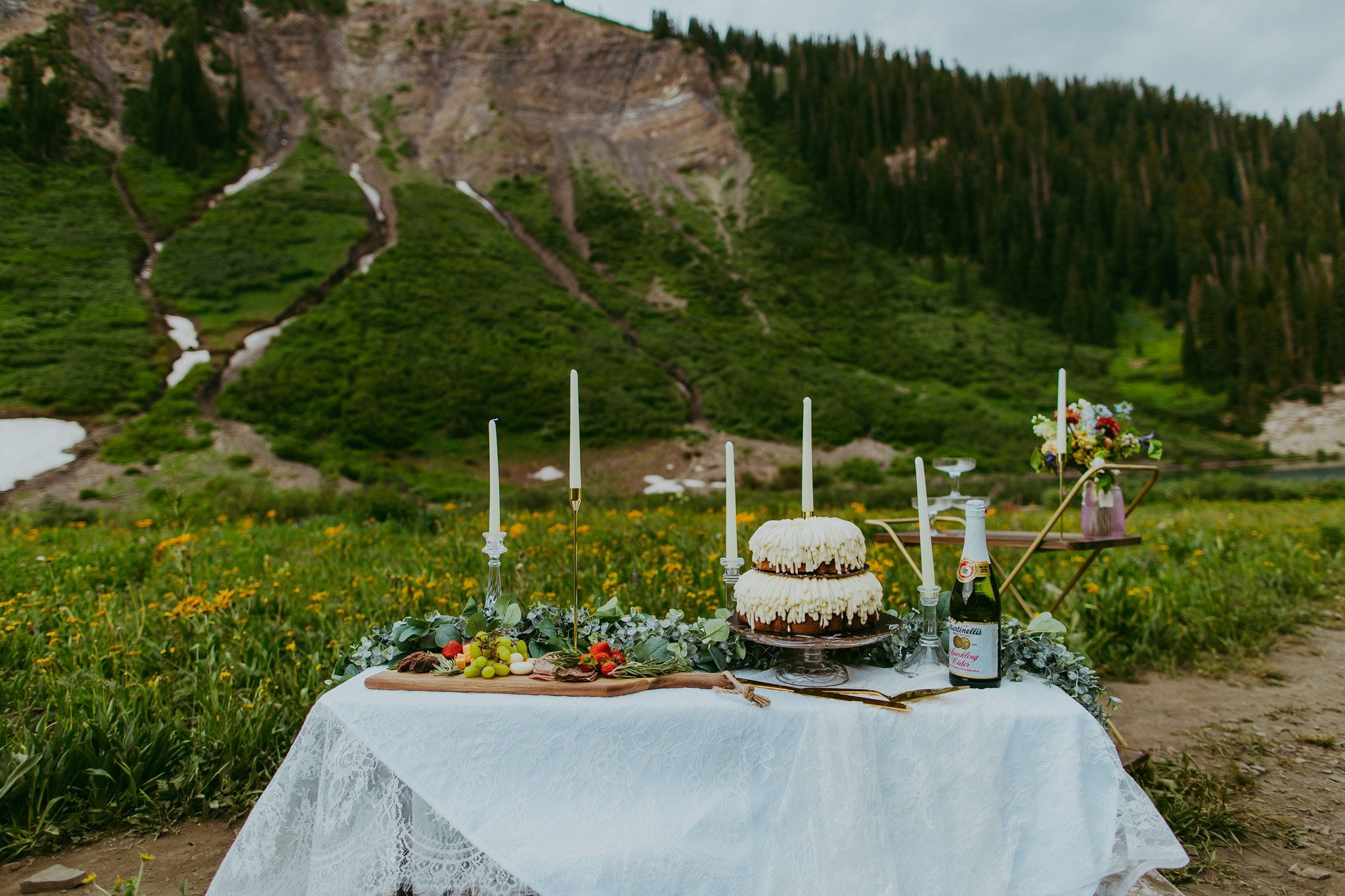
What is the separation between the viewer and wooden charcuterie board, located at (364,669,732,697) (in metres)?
2.30

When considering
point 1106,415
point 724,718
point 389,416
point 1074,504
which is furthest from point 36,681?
point 389,416

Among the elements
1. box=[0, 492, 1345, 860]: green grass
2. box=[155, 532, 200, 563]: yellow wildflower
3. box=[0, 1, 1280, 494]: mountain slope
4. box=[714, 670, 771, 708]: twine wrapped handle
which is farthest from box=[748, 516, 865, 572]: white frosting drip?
box=[0, 1, 1280, 494]: mountain slope

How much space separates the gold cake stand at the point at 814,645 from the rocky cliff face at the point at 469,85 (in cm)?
7012

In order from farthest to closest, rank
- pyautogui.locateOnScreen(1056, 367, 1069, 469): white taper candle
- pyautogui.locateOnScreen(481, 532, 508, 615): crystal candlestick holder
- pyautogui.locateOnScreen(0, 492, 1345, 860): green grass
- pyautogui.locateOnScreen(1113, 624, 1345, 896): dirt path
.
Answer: pyautogui.locateOnScreen(1056, 367, 1069, 469): white taper candle, pyautogui.locateOnScreen(0, 492, 1345, 860): green grass, pyautogui.locateOnScreen(1113, 624, 1345, 896): dirt path, pyautogui.locateOnScreen(481, 532, 508, 615): crystal candlestick holder

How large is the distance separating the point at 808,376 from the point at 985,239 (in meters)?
30.7

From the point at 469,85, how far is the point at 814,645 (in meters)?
79.7

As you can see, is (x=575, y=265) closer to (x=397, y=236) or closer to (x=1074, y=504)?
(x=397, y=236)

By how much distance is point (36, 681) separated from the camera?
4.44 m

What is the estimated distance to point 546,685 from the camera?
2.34m

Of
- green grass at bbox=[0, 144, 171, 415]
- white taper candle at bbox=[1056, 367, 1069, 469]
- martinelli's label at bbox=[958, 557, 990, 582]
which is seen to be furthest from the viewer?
green grass at bbox=[0, 144, 171, 415]

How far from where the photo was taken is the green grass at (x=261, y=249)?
43969 mm

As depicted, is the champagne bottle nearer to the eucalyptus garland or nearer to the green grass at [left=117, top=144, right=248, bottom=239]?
the eucalyptus garland

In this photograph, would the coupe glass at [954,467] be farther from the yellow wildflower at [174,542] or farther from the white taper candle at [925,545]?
the yellow wildflower at [174,542]

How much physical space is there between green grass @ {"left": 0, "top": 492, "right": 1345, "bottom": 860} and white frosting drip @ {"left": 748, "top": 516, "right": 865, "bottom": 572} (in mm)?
2530
